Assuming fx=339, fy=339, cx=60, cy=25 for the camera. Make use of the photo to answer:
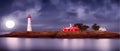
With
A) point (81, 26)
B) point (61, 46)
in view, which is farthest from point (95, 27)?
point (61, 46)

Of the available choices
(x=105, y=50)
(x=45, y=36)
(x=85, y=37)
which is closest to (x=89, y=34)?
(x=85, y=37)

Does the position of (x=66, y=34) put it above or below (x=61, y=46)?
above

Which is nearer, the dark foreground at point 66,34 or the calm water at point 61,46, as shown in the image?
the calm water at point 61,46

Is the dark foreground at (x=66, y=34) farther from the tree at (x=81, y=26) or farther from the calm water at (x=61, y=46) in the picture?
the calm water at (x=61, y=46)

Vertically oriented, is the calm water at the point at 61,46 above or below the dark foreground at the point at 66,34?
below

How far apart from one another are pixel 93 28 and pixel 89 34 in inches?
50.0

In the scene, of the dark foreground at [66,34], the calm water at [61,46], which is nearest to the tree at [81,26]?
the dark foreground at [66,34]

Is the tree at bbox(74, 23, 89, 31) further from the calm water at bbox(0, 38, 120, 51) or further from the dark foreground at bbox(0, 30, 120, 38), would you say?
the calm water at bbox(0, 38, 120, 51)

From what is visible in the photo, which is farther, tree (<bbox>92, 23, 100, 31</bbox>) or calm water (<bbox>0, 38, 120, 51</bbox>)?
tree (<bbox>92, 23, 100, 31</bbox>)

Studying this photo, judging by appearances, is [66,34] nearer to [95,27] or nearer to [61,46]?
[95,27]

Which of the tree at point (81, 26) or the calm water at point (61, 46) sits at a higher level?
the tree at point (81, 26)

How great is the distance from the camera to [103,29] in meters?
60.8

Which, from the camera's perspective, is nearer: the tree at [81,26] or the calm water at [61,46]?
the calm water at [61,46]

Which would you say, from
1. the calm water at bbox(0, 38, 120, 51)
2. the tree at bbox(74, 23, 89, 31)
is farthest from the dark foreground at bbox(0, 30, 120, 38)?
the calm water at bbox(0, 38, 120, 51)
